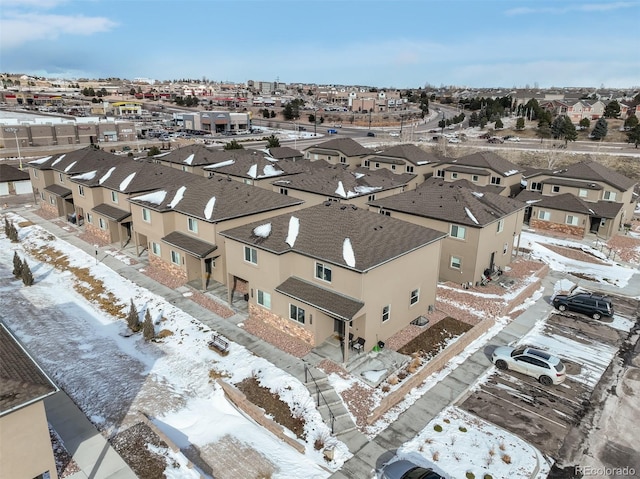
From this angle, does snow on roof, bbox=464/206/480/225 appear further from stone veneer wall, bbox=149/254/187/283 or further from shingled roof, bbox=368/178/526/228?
stone veneer wall, bbox=149/254/187/283

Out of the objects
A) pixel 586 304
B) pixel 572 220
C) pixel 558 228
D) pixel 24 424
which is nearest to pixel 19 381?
pixel 24 424

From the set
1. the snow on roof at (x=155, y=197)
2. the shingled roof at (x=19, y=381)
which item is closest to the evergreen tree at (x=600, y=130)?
the snow on roof at (x=155, y=197)

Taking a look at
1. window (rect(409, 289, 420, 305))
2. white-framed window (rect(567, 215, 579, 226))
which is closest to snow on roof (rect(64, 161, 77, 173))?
window (rect(409, 289, 420, 305))

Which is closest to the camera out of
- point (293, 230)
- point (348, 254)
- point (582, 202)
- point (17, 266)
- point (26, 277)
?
point (348, 254)

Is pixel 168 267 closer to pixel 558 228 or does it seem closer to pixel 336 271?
pixel 336 271

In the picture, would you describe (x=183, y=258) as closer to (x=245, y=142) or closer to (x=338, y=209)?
(x=338, y=209)

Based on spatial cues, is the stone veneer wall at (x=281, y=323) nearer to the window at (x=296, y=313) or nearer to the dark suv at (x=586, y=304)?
the window at (x=296, y=313)
